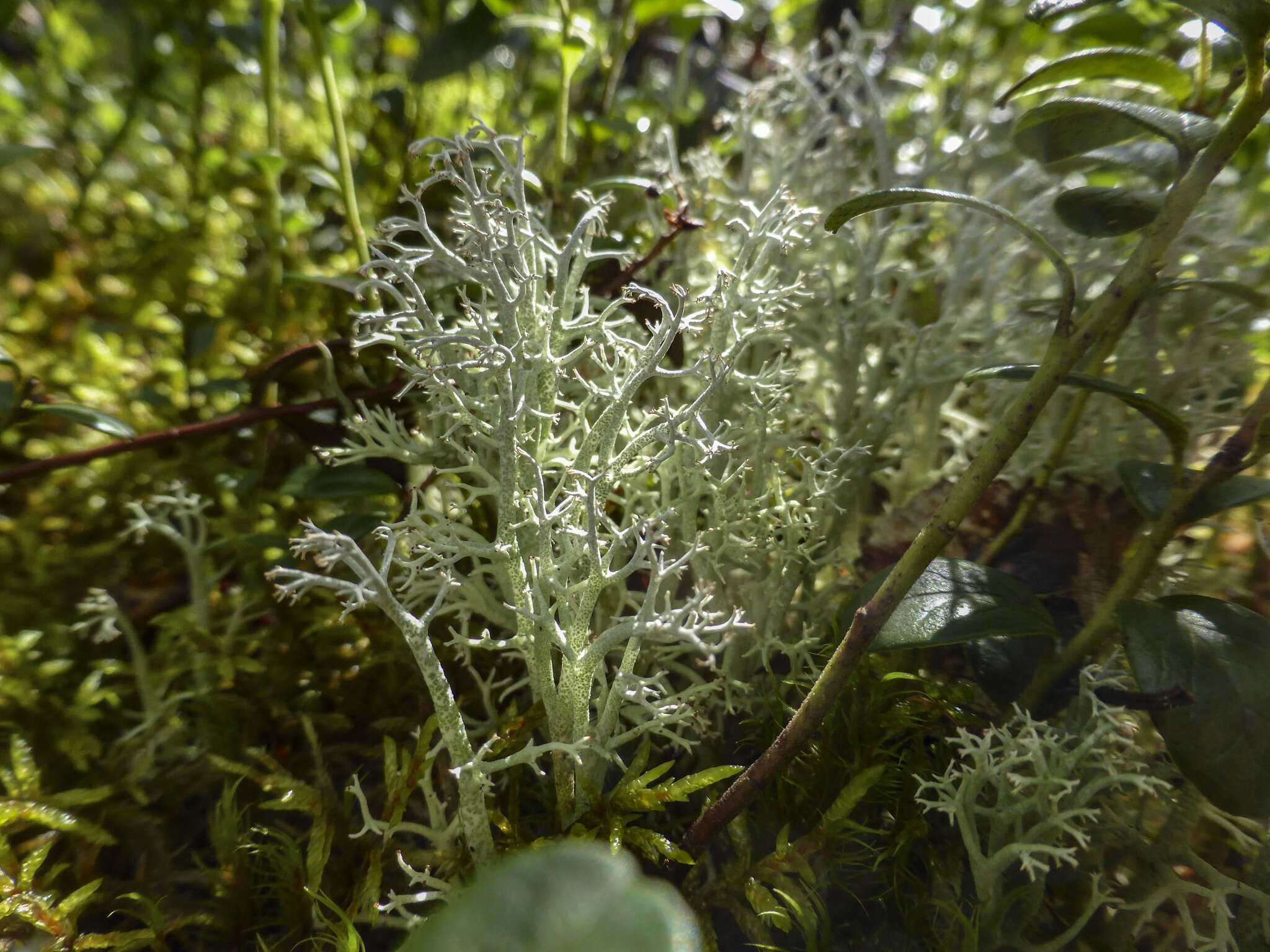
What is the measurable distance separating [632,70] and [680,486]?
1350mm

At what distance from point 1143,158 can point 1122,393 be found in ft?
0.84

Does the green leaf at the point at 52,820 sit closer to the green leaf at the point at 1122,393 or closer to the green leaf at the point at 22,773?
the green leaf at the point at 22,773

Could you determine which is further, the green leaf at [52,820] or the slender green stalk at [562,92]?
the slender green stalk at [562,92]

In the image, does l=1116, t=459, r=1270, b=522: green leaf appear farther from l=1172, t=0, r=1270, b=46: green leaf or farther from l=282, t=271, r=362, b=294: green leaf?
l=282, t=271, r=362, b=294: green leaf

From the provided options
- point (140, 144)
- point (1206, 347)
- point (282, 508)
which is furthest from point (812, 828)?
point (140, 144)

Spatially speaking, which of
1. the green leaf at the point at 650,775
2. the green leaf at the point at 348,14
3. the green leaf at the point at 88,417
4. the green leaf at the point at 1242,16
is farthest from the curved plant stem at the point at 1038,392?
the green leaf at the point at 348,14

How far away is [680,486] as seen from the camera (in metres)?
0.75

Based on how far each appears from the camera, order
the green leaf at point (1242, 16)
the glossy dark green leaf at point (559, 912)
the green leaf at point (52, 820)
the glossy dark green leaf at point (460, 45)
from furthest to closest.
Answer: the glossy dark green leaf at point (460, 45)
the green leaf at point (52, 820)
the green leaf at point (1242, 16)
the glossy dark green leaf at point (559, 912)

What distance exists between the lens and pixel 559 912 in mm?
360

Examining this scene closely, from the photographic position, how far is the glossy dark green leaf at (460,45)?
1117 millimetres

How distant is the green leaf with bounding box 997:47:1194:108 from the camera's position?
658 mm

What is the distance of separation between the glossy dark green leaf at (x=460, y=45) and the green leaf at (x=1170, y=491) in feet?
3.31

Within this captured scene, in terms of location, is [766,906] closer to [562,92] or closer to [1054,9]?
[1054,9]

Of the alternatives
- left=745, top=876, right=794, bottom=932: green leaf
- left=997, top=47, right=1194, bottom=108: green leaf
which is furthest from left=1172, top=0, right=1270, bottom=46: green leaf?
left=745, top=876, right=794, bottom=932: green leaf
